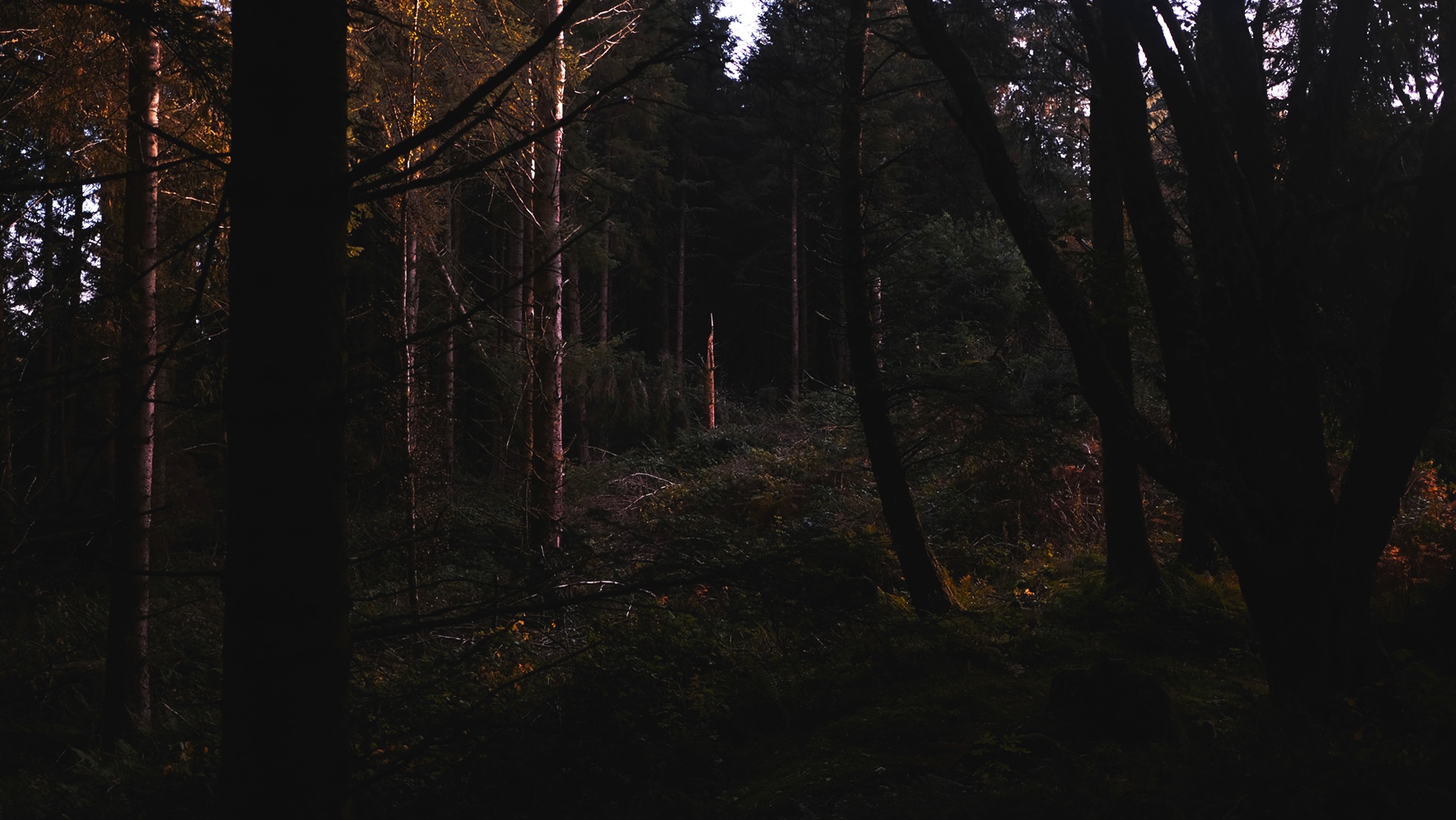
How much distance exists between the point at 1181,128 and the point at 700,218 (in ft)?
104

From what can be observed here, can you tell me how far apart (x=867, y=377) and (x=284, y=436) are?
285 inches

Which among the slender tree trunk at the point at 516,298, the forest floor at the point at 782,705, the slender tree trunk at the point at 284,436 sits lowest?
the forest floor at the point at 782,705

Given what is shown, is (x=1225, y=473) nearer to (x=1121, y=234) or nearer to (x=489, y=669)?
(x=489, y=669)

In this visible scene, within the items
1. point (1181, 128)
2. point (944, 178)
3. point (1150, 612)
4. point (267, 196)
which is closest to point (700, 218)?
point (944, 178)

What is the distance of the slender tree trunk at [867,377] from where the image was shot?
845cm

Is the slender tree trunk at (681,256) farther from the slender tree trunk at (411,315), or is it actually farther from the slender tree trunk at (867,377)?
the slender tree trunk at (867,377)

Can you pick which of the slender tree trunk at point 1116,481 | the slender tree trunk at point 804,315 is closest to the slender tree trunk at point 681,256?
the slender tree trunk at point 804,315

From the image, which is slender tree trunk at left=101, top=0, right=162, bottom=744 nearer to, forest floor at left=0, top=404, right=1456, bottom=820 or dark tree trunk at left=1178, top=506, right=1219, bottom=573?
forest floor at left=0, top=404, right=1456, bottom=820

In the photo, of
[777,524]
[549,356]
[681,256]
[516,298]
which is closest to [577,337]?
[549,356]

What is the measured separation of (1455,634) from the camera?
21.8 feet

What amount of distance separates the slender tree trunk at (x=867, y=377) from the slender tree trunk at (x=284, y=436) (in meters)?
7.06

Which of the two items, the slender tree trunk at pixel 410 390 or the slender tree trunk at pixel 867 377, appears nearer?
the slender tree trunk at pixel 867 377

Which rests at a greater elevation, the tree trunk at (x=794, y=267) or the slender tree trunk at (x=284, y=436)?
the tree trunk at (x=794, y=267)

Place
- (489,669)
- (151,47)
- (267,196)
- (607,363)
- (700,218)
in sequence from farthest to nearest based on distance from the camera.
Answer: (700,218) → (607,363) → (151,47) → (489,669) → (267,196)
